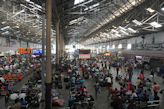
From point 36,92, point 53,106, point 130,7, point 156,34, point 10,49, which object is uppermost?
point 130,7

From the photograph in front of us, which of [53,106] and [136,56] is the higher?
[136,56]

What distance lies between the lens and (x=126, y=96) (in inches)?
323

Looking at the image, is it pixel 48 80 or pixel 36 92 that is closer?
pixel 48 80

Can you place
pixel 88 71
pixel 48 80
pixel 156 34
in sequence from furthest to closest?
pixel 156 34 < pixel 88 71 < pixel 48 80

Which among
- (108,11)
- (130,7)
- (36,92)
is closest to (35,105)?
(36,92)

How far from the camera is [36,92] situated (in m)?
9.30

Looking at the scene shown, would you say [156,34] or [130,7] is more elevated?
[130,7]

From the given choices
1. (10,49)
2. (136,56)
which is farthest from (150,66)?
(10,49)

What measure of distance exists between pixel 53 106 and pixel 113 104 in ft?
13.3

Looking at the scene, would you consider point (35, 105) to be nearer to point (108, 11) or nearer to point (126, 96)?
point (126, 96)

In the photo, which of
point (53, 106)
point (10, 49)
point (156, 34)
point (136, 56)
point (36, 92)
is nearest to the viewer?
point (53, 106)

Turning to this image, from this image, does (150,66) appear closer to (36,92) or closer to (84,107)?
(84,107)

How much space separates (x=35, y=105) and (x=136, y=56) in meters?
22.1

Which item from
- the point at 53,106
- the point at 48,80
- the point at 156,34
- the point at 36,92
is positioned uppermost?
the point at 156,34
